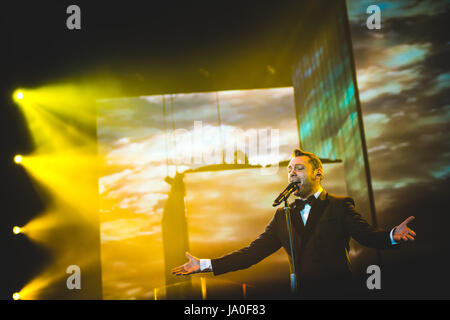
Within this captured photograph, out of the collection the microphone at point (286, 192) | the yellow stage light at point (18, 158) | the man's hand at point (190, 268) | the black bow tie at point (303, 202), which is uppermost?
the yellow stage light at point (18, 158)

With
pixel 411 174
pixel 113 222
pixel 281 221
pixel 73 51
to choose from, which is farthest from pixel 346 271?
pixel 73 51

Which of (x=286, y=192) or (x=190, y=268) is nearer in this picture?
(x=286, y=192)

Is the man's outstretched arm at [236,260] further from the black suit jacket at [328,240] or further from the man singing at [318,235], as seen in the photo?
the black suit jacket at [328,240]

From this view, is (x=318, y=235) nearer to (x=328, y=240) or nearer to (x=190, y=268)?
(x=328, y=240)

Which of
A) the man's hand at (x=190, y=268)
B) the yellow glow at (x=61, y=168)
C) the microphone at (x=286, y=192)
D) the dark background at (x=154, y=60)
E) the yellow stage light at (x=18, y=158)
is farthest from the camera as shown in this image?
the yellow glow at (x=61, y=168)

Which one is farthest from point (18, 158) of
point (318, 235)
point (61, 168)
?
point (318, 235)

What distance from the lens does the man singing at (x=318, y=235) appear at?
2.26 m

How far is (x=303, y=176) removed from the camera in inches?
97.3

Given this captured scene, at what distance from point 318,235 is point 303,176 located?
39cm

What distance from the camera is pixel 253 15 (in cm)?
539

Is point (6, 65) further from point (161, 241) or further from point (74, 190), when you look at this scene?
point (161, 241)

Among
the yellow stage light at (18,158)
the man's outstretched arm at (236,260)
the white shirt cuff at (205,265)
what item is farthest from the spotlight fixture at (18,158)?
the white shirt cuff at (205,265)

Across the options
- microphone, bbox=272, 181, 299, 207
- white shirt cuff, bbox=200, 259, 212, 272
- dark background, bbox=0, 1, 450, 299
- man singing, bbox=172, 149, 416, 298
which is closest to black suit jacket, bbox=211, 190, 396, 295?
man singing, bbox=172, 149, 416, 298

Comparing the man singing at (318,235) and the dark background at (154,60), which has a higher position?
the dark background at (154,60)
